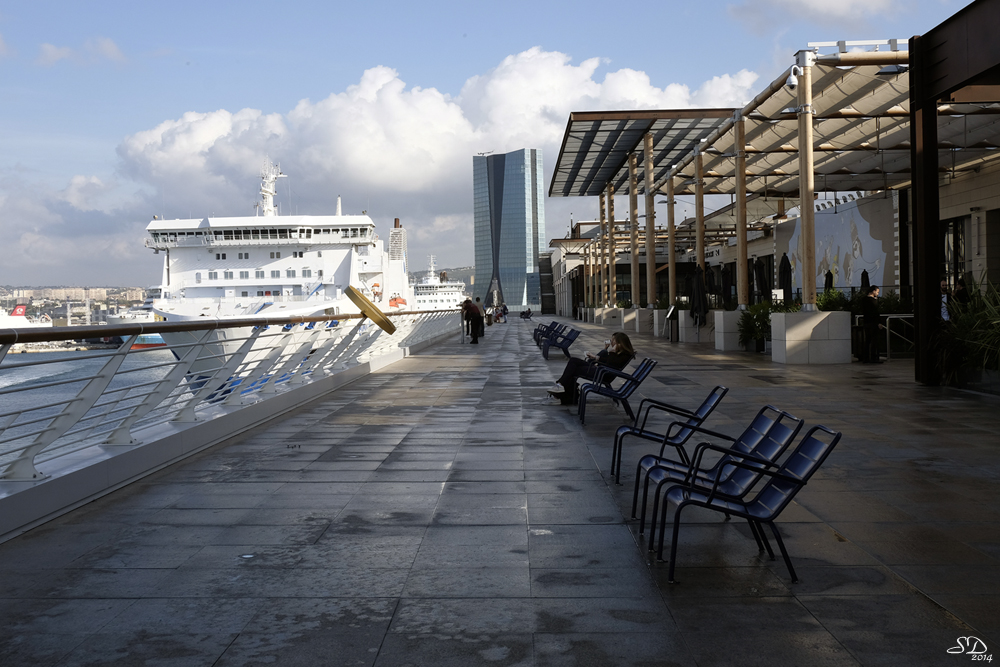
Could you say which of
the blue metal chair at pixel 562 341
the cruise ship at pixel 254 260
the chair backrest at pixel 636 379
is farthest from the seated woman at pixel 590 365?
the cruise ship at pixel 254 260

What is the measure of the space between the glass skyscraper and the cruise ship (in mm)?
127942

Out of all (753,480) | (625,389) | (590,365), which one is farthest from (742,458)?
(590,365)

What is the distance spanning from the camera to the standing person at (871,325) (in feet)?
45.3

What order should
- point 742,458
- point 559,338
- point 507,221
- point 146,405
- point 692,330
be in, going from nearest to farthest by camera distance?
point 742,458, point 146,405, point 559,338, point 692,330, point 507,221

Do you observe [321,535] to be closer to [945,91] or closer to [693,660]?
[693,660]

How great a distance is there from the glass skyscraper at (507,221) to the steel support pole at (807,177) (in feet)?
515

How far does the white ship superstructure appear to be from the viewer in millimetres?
80312

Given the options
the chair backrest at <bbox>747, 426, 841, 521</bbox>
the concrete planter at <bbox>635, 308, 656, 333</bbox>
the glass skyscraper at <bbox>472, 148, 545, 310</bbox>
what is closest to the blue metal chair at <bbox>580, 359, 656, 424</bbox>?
the chair backrest at <bbox>747, 426, 841, 521</bbox>

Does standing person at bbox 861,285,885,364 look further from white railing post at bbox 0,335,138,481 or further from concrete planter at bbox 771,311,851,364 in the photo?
white railing post at bbox 0,335,138,481

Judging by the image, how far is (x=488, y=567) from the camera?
368cm

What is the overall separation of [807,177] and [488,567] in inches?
488

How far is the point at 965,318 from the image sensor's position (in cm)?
1010

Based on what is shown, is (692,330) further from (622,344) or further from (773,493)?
(773,493)

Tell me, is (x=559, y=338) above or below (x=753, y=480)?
above
